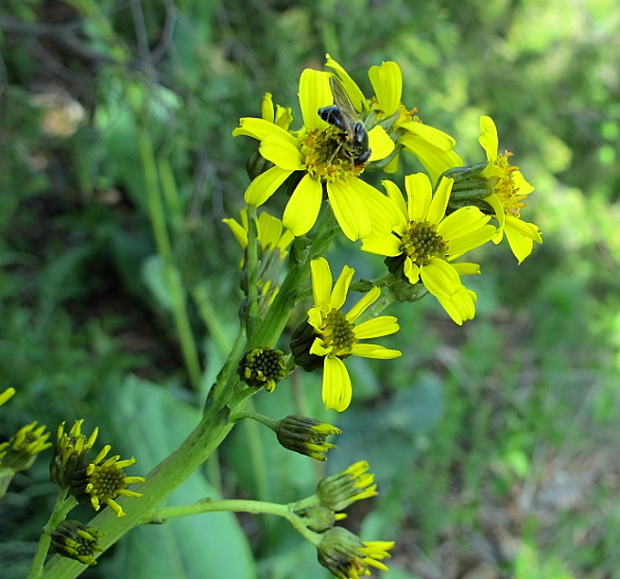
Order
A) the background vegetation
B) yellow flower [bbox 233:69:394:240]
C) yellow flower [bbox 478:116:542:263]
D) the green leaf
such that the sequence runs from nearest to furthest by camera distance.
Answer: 1. yellow flower [bbox 233:69:394:240]
2. yellow flower [bbox 478:116:542:263]
3. the green leaf
4. the background vegetation

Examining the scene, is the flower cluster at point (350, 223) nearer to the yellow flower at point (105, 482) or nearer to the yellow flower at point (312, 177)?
the yellow flower at point (312, 177)

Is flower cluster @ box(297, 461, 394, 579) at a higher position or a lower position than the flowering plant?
lower

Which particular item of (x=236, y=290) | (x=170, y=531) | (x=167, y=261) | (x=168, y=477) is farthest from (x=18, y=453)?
(x=167, y=261)

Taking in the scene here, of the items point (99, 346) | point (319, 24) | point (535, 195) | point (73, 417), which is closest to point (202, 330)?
point (99, 346)

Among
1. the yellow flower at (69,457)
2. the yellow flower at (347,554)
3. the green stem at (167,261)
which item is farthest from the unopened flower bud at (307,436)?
the green stem at (167,261)

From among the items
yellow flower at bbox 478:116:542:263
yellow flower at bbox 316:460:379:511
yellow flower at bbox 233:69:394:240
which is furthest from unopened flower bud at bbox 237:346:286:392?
yellow flower at bbox 478:116:542:263

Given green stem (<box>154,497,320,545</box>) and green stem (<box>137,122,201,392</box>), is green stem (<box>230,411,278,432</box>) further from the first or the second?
green stem (<box>137,122,201,392</box>)

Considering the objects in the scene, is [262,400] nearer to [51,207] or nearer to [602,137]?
[51,207]
